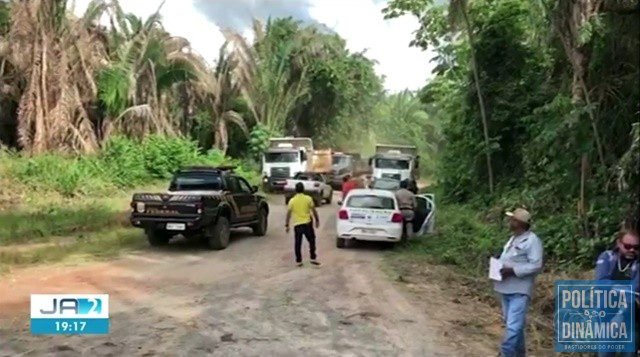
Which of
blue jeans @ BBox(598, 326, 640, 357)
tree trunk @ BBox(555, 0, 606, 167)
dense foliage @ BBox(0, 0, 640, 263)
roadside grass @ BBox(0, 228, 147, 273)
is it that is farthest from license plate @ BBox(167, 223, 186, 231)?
blue jeans @ BBox(598, 326, 640, 357)

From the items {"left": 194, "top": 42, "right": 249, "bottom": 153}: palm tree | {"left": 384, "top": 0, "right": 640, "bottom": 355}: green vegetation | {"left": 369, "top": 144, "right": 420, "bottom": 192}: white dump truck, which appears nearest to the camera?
{"left": 384, "top": 0, "right": 640, "bottom": 355}: green vegetation

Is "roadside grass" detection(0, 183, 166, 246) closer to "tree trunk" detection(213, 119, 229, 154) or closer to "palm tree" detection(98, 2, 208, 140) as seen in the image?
"palm tree" detection(98, 2, 208, 140)

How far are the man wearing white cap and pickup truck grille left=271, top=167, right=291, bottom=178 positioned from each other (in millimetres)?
27542

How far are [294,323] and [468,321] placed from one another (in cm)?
250

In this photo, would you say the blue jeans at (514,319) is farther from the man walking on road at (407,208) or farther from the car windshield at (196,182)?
the car windshield at (196,182)

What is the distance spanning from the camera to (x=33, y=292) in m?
10.4

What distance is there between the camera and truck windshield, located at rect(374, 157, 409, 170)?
1380 inches

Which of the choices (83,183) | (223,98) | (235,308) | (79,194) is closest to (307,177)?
(83,183)

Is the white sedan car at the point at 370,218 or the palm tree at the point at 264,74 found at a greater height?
the palm tree at the point at 264,74

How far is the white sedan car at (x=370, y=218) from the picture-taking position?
15.3m

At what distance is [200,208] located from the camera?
14.2 meters

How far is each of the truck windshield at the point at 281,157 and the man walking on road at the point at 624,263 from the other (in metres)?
28.8

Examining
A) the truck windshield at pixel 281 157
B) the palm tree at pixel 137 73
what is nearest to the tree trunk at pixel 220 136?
the palm tree at pixel 137 73

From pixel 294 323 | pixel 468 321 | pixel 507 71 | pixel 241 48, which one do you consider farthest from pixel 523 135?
→ pixel 241 48
